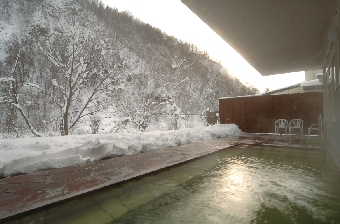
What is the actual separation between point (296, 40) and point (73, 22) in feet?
38.2

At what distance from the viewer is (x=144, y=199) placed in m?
2.44

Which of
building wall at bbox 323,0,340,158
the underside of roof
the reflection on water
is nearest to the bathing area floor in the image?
the reflection on water

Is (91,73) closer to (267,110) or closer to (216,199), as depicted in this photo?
(267,110)

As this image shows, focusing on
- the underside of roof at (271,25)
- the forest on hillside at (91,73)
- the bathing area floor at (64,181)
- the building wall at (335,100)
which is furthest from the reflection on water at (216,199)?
the forest on hillside at (91,73)

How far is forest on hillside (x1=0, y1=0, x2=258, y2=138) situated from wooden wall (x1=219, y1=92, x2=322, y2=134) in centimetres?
535

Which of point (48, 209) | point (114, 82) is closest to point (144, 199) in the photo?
point (48, 209)

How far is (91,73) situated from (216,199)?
446 inches

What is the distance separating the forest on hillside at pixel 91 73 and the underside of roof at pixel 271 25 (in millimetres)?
8294

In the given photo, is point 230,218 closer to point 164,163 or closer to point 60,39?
point 164,163

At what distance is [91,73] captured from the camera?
1175 centimetres

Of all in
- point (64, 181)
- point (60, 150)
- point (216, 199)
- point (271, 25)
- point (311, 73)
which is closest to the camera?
point (216, 199)

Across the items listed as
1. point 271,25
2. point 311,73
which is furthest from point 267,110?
point 311,73

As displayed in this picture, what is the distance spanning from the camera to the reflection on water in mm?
1970

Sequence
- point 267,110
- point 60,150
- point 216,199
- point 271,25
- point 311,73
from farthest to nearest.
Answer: point 311,73 → point 267,110 → point 271,25 → point 60,150 → point 216,199
